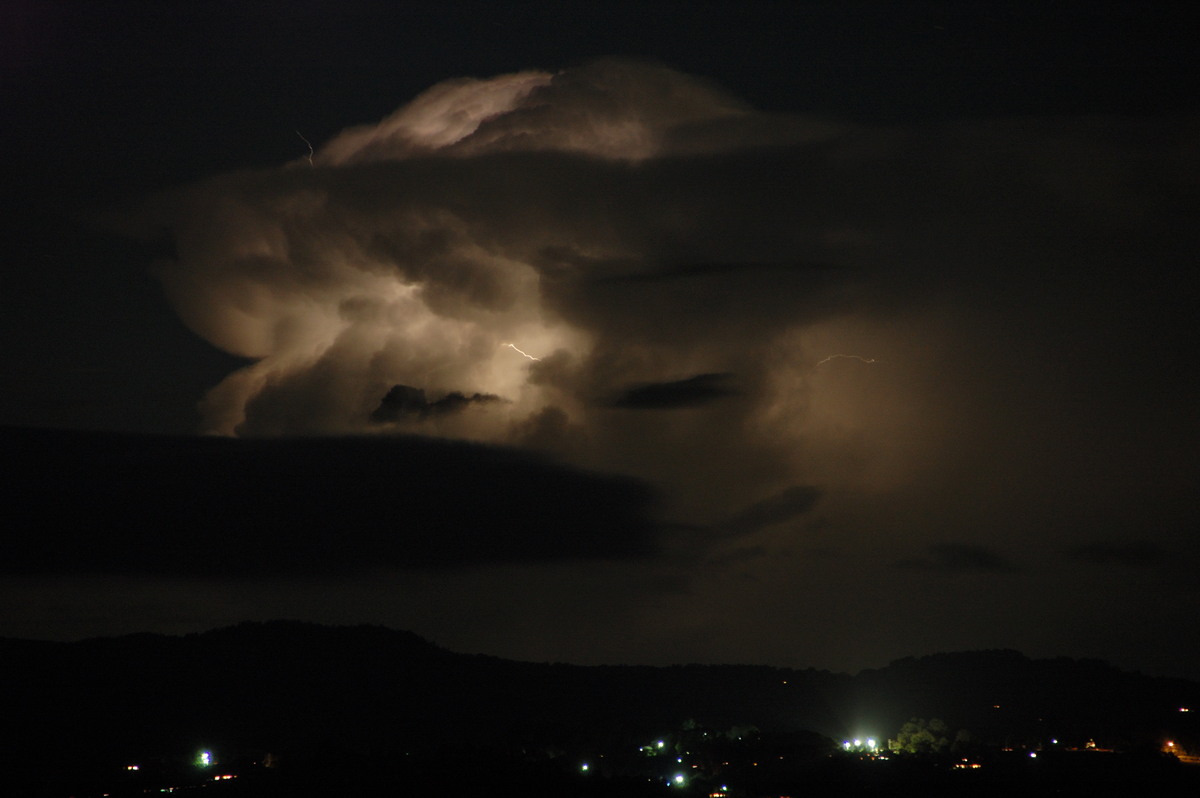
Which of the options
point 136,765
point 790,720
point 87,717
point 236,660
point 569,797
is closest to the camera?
point 569,797

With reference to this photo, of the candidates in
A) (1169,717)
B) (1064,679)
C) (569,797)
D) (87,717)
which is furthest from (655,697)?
(569,797)

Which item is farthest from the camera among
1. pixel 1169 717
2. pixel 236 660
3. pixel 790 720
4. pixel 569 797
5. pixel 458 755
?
pixel 790 720

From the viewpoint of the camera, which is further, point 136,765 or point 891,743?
point 891,743

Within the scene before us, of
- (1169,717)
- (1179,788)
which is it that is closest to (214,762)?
(1179,788)

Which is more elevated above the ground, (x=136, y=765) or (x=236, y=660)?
(x=236, y=660)

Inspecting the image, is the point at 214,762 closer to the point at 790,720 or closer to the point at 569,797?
the point at 569,797

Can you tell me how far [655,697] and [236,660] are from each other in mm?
→ 64954

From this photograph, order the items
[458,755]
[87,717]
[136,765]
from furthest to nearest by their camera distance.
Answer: [87,717]
[136,765]
[458,755]

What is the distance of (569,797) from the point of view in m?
85.4

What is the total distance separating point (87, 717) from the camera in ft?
422

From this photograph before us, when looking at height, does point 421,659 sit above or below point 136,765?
above

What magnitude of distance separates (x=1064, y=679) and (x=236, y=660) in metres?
121

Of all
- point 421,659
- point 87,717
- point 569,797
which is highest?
point 421,659

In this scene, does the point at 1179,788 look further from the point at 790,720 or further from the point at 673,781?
the point at 790,720
